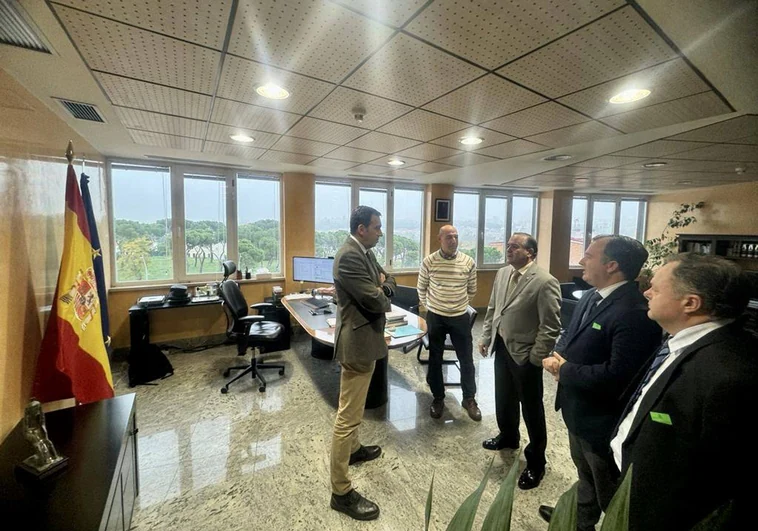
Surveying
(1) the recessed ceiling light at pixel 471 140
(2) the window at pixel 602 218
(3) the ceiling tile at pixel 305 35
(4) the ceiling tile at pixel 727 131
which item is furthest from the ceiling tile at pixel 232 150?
(2) the window at pixel 602 218

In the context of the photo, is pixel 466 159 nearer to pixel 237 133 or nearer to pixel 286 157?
pixel 286 157

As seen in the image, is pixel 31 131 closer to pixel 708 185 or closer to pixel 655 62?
pixel 655 62

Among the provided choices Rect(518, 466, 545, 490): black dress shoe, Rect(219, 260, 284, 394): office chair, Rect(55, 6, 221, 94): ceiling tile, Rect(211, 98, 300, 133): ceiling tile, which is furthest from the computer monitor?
Rect(518, 466, 545, 490): black dress shoe

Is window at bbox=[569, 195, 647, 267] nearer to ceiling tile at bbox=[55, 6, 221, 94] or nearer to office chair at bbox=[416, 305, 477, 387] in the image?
office chair at bbox=[416, 305, 477, 387]

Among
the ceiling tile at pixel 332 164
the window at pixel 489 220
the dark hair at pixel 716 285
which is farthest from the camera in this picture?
the window at pixel 489 220

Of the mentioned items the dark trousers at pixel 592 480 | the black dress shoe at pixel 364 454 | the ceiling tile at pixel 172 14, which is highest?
the ceiling tile at pixel 172 14

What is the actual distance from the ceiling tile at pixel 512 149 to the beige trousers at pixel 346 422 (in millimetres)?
2367

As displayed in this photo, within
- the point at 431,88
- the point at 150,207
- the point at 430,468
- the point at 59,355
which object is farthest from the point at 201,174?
the point at 430,468

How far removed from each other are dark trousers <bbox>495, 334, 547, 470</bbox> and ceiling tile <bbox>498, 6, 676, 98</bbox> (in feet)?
5.10

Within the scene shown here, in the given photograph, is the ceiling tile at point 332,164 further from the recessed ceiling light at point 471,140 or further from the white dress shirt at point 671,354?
the white dress shirt at point 671,354

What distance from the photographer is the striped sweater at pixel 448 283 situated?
108 inches

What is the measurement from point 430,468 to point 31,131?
3.17 meters

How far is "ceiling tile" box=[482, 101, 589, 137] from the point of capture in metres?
2.05

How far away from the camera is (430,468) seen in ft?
6.97
